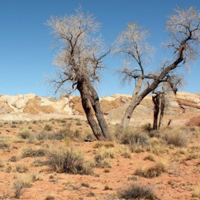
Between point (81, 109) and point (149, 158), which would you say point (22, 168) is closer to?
point (149, 158)

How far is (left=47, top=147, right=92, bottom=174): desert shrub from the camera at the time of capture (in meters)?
A: 9.52

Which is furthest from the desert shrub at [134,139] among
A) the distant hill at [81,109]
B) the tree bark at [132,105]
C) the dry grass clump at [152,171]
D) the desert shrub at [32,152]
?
the distant hill at [81,109]

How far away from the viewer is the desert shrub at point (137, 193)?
6.95 meters

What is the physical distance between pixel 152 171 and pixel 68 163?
2.76m

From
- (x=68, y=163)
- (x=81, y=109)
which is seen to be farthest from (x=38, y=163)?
(x=81, y=109)

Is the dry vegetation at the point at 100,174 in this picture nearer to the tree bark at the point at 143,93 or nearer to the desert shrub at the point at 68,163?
the desert shrub at the point at 68,163

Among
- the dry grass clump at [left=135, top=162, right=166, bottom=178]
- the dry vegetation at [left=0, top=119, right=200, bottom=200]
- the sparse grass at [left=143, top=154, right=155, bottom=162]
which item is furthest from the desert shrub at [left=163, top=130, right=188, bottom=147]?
the dry grass clump at [left=135, top=162, right=166, bottom=178]

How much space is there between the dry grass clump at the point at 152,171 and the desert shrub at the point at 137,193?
217cm

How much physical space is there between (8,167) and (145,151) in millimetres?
6355

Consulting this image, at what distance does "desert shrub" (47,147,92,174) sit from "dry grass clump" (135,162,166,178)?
1641mm

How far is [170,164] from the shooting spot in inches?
425

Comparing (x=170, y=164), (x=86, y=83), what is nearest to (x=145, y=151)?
(x=170, y=164)

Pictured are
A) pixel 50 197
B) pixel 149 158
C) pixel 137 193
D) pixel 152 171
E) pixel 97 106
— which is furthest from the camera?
pixel 97 106

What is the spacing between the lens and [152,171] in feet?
31.0
